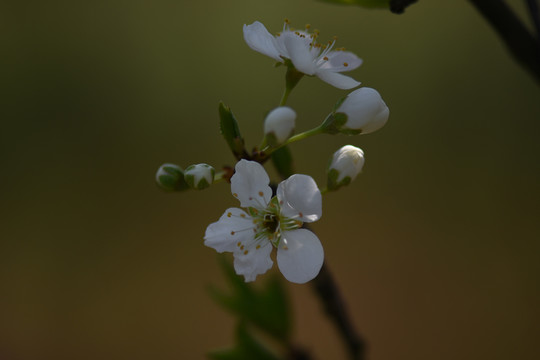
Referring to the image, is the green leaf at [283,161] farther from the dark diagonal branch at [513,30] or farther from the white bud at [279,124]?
the dark diagonal branch at [513,30]

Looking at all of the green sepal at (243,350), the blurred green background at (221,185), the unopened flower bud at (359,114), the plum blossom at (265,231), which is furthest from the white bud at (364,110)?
the blurred green background at (221,185)

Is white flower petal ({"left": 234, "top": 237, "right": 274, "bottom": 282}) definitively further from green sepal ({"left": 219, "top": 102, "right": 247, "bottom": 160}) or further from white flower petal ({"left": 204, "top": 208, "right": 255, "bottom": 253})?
green sepal ({"left": 219, "top": 102, "right": 247, "bottom": 160})

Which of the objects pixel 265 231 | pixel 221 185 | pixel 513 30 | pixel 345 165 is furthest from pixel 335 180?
pixel 221 185

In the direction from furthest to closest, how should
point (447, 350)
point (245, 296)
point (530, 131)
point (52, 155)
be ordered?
point (52, 155), point (530, 131), point (447, 350), point (245, 296)

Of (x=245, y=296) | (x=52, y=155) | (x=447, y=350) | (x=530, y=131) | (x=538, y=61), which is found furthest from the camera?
(x=52, y=155)

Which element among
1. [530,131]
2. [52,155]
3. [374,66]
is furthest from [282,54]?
[52,155]

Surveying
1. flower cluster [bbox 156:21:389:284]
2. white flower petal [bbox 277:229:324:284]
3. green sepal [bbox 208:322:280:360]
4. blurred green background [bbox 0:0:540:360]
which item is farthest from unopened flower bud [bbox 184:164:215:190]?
blurred green background [bbox 0:0:540:360]

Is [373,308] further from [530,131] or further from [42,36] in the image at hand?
[42,36]

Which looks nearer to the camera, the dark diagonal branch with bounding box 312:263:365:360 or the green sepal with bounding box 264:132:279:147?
the green sepal with bounding box 264:132:279:147
